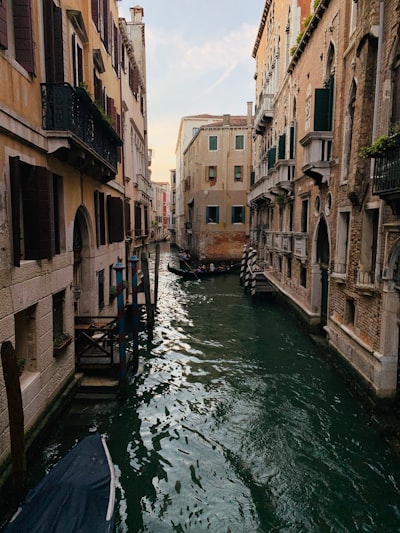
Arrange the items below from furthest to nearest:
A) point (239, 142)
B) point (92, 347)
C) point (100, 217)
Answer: point (239, 142) → point (100, 217) → point (92, 347)

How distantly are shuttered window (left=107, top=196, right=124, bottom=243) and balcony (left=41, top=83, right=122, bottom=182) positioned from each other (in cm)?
242

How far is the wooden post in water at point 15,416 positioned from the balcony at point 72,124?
3.23 metres

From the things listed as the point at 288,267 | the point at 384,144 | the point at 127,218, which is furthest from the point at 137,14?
the point at 384,144

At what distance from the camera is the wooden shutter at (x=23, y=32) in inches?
196

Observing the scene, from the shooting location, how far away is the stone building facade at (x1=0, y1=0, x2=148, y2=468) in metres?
4.77

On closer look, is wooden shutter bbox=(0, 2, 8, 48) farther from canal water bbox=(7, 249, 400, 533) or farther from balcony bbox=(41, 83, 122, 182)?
Answer: canal water bbox=(7, 249, 400, 533)

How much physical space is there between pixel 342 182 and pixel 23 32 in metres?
7.14

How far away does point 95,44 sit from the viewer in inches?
359

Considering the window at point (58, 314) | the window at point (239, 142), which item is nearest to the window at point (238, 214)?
the window at point (239, 142)

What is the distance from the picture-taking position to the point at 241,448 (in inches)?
246

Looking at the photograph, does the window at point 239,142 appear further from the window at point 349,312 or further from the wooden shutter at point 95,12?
the window at point 349,312

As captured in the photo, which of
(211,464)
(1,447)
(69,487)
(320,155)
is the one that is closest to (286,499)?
(211,464)

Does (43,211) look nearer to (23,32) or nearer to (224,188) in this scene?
(23,32)

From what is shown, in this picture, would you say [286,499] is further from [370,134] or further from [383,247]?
[370,134]
